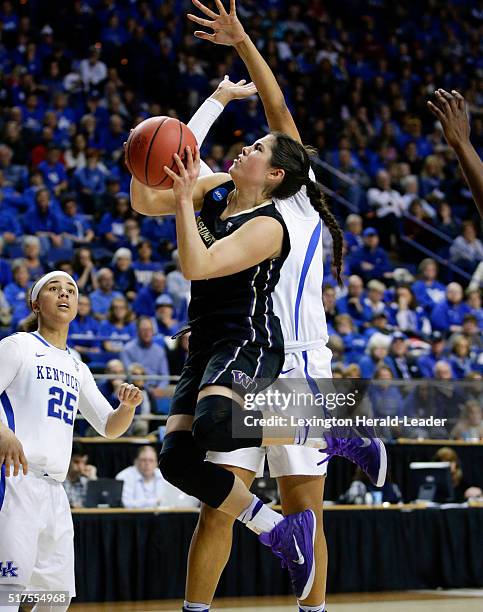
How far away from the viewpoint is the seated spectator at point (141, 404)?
28.0 feet

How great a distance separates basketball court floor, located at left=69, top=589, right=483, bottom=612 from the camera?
7.51 m

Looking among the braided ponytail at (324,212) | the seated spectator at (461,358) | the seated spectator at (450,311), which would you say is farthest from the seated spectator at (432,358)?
the braided ponytail at (324,212)

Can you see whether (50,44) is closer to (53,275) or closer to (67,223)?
(67,223)

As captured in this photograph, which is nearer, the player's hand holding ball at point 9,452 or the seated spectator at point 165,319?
the player's hand holding ball at point 9,452

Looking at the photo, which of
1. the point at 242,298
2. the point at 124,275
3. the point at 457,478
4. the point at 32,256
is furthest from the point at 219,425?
the point at 124,275

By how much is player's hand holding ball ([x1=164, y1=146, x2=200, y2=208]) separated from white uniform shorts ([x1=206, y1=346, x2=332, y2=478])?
0.99m

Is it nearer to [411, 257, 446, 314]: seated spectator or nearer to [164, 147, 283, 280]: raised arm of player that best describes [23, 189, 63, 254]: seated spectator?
[411, 257, 446, 314]: seated spectator

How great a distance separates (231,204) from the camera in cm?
463

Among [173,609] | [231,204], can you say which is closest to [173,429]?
[231,204]

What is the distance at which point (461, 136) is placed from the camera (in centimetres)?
387

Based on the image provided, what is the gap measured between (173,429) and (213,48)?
41.2ft

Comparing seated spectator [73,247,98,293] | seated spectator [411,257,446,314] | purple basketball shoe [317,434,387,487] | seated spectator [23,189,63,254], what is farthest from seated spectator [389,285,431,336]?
purple basketball shoe [317,434,387,487]

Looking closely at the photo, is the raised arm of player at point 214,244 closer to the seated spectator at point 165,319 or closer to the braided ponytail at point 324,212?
the braided ponytail at point 324,212

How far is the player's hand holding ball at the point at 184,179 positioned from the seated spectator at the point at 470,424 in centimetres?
576
